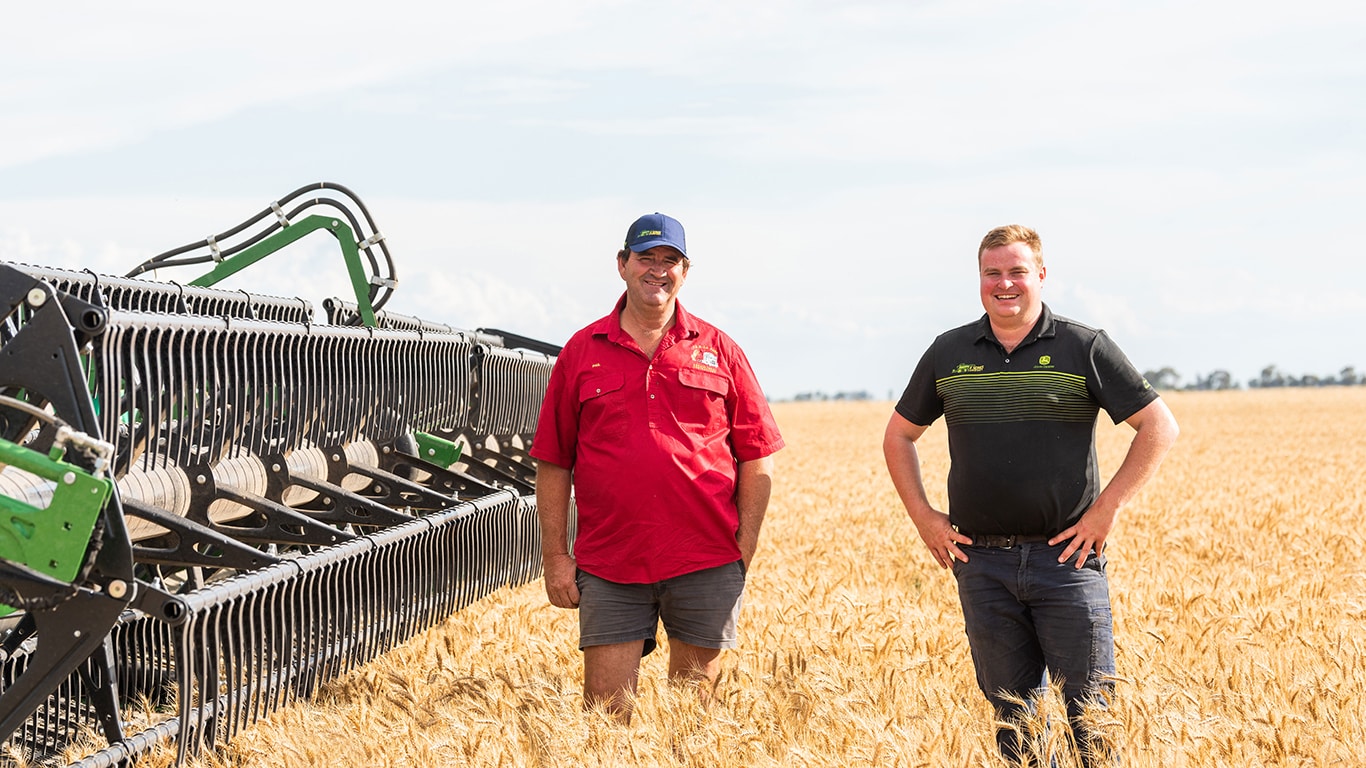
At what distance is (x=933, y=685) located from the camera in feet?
18.2

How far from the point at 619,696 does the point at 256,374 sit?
196 centimetres

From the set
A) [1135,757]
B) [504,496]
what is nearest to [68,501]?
[1135,757]

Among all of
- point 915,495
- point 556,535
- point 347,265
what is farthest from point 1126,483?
point 347,265

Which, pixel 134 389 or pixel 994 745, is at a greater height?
pixel 134 389

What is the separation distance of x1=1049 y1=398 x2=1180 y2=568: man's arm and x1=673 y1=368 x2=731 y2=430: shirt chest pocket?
3.78 ft

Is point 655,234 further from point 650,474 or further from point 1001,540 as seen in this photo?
point 1001,540

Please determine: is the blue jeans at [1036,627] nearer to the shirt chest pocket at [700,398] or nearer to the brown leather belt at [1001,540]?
the brown leather belt at [1001,540]

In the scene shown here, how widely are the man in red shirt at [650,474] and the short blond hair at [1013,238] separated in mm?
944

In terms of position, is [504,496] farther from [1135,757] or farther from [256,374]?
[1135,757]

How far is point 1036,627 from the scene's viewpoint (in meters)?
4.47

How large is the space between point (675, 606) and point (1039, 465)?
1252 mm

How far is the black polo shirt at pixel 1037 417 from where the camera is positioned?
432 centimetres

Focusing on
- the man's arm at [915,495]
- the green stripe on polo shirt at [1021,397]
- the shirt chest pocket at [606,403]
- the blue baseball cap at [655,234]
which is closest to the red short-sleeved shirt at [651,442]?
the shirt chest pocket at [606,403]

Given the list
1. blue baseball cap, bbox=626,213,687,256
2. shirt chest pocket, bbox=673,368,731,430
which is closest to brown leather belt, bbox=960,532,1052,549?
shirt chest pocket, bbox=673,368,731,430
